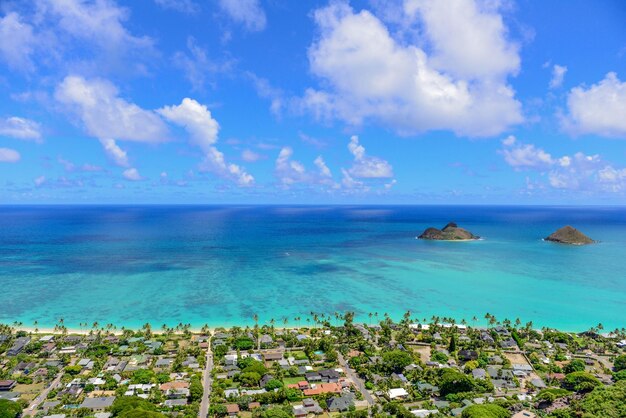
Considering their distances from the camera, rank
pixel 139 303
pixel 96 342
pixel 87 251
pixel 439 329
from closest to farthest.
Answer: pixel 96 342, pixel 439 329, pixel 139 303, pixel 87 251

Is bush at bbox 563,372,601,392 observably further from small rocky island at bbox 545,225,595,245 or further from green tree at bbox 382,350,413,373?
small rocky island at bbox 545,225,595,245

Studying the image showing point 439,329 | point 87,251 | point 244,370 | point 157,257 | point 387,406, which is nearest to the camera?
point 387,406

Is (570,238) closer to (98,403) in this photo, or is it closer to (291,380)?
(291,380)

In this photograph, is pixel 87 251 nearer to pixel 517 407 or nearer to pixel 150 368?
→ pixel 150 368

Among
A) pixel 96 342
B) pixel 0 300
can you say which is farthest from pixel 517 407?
pixel 0 300

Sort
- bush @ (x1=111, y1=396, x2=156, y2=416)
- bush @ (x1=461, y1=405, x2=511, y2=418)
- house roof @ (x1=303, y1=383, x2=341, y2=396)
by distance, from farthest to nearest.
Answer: house roof @ (x1=303, y1=383, x2=341, y2=396), bush @ (x1=111, y1=396, x2=156, y2=416), bush @ (x1=461, y1=405, x2=511, y2=418)

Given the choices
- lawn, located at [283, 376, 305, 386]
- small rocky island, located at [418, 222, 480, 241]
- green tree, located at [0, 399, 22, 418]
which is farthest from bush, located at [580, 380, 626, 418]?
small rocky island, located at [418, 222, 480, 241]

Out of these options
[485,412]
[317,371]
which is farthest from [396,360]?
[485,412]
